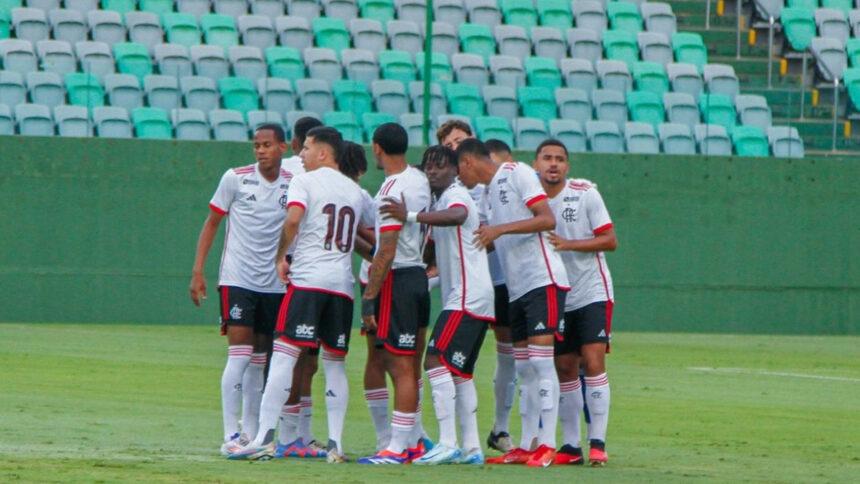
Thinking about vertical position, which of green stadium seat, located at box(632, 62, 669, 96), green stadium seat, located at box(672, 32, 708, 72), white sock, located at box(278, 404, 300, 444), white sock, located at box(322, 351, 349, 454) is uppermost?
green stadium seat, located at box(672, 32, 708, 72)

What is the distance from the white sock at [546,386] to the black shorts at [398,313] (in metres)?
0.71

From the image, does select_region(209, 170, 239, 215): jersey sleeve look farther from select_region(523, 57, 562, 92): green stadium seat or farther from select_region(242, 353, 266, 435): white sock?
select_region(523, 57, 562, 92): green stadium seat

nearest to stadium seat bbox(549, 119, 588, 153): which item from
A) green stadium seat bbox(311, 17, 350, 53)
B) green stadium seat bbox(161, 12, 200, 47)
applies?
green stadium seat bbox(311, 17, 350, 53)

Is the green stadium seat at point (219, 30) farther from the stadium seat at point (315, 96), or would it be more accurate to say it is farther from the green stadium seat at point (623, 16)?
the green stadium seat at point (623, 16)

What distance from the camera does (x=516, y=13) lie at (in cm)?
2533

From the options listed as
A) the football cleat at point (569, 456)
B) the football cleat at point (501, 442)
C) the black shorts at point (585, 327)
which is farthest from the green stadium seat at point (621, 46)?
the football cleat at point (569, 456)

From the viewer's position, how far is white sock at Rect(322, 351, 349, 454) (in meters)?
9.11

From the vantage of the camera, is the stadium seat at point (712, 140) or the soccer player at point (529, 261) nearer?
the soccer player at point (529, 261)

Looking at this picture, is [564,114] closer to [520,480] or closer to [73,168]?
[73,168]

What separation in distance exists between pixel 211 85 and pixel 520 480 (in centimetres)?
1407

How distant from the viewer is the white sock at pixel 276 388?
8930 millimetres

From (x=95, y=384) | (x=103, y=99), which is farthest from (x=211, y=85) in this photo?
(x=95, y=384)

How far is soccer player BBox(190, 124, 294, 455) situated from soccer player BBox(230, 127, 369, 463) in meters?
0.61

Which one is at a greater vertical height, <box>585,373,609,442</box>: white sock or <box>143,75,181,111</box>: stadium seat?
<box>143,75,181,111</box>: stadium seat
